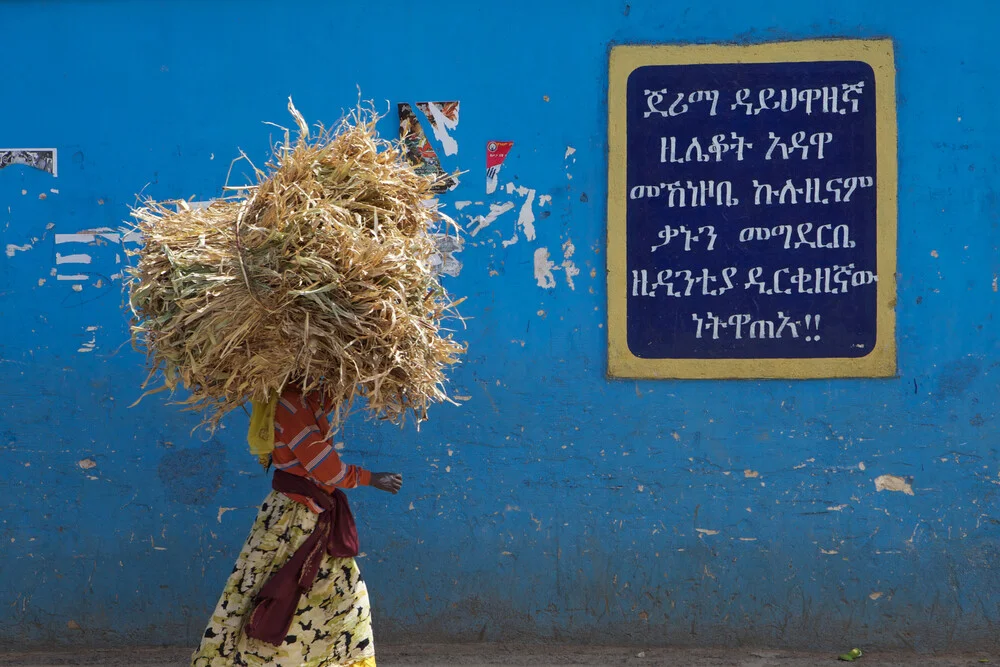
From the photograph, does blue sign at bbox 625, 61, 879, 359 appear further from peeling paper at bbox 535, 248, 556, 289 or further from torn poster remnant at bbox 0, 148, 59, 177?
torn poster remnant at bbox 0, 148, 59, 177

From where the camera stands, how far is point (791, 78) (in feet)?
12.8

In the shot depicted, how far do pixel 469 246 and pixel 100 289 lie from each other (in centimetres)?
150

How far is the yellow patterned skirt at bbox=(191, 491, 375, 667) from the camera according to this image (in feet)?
10.2

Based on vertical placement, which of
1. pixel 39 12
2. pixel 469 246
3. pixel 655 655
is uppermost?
pixel 39 12

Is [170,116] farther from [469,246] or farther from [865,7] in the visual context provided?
[865,7]

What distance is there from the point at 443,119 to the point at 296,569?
1.86 meters

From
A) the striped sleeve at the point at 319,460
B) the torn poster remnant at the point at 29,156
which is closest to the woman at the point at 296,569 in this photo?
the striped sleeve at the point at 319,460

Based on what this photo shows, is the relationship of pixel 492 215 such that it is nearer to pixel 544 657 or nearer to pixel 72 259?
pixel 72 259

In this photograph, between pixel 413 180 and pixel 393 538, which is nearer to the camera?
pixel 413 180

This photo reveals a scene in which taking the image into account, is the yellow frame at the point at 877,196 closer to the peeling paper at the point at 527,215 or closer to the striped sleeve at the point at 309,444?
the peeling paper at the point at 527,215

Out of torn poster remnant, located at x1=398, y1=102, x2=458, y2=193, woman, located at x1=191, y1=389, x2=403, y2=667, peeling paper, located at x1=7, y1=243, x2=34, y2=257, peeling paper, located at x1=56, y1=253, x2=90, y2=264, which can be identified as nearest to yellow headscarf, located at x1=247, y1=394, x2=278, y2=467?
woman, located at x1=191, y1=389, x2=403, y2=667

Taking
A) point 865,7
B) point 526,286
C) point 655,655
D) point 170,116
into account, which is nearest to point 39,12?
point 170,116

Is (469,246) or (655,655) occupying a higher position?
(469,246)

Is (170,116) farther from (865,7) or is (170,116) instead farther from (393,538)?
(865,7)
